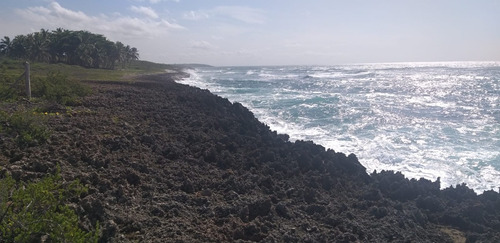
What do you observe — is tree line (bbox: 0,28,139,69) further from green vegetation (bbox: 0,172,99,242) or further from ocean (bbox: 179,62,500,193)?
green vegetation (bbox: 0,172,99,242)

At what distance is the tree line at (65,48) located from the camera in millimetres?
50750

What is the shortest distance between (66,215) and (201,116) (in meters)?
9.35

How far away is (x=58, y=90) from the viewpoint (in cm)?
1240

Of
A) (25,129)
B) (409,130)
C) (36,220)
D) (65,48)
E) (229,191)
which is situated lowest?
(409,130)

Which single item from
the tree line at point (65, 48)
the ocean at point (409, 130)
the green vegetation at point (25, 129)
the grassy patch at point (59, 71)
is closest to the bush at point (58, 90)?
the grassy patch at point (59, 71)

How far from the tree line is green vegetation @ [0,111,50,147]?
1949 inches

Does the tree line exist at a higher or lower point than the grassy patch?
higher

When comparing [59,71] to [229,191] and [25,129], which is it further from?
[229,191]

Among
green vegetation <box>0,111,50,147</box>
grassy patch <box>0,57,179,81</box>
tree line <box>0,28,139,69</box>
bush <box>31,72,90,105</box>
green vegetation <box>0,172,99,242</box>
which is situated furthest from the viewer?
tree line <box>0,28,139,69</box>

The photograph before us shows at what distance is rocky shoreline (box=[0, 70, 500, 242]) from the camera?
17.6 feet

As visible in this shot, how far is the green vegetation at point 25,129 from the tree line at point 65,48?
4950 centimetres

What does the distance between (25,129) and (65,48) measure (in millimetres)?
53872

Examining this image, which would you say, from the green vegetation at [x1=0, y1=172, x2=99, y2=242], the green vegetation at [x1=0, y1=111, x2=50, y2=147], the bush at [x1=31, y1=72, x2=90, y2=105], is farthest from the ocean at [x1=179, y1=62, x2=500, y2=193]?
the green vegetation at [x1=0, y1=172, x2=99, y2=242]

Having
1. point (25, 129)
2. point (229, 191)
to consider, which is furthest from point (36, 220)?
point (25, 129)
